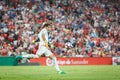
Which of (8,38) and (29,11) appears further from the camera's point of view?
(29,11)

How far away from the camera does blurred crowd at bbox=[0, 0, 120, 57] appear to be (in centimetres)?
3534

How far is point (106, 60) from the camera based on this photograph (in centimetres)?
3831

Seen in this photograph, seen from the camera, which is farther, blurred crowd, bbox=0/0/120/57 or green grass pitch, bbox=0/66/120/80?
blurred crowd, bbox=0/0/120/57

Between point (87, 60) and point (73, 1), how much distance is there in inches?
337

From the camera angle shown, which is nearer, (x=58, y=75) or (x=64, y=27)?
(x=58, y=75)

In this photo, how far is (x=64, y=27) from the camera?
129 feet

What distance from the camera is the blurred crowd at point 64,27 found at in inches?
1391

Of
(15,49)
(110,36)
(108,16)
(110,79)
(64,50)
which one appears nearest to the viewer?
(110,79)

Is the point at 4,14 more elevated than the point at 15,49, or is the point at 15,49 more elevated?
the point at 4,14

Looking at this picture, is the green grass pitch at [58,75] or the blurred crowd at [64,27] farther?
the blurred crowd at [64,27]

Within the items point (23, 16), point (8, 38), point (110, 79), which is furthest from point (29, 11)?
point (110, 79)

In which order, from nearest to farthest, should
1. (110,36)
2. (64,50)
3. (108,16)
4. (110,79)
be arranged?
(110,79)
(64,50)
(110,36)
(108,16)

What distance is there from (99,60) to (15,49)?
27.2ft

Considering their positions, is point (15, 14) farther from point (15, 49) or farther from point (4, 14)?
point (15, 49)
